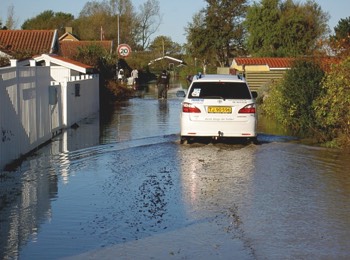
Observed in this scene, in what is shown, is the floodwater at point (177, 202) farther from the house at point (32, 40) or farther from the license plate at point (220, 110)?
the house at point (32, 40)

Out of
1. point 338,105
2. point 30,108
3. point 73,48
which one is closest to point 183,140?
point 338,105

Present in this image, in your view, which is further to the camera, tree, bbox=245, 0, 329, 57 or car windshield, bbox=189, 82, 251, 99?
tree, bbox=245, 0, 329, 57

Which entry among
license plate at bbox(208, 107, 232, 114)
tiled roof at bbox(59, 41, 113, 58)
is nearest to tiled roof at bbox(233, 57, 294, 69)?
tiled roof at bbox(59, 41, 113, 58)

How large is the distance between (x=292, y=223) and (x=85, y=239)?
96.0 inches

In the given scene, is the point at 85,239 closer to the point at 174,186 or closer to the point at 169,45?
the point at 174,186

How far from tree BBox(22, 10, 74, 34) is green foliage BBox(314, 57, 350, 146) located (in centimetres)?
8871

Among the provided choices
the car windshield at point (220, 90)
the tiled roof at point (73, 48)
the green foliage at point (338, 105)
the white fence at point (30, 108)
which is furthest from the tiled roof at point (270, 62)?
the car windshield at point (220, 90)

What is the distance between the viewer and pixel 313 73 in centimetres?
1778

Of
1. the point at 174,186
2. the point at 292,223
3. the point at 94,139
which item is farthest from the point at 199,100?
the point at 292,223

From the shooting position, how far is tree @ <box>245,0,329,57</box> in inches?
2687

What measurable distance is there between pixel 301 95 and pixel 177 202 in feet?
31.3

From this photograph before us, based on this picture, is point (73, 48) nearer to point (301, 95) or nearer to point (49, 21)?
point (301, 95)

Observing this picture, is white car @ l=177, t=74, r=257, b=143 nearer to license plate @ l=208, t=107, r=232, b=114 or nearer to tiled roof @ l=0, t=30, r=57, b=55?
license plate @ l=208, t=107, r=232, b=114

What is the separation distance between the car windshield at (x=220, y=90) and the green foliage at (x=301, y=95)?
2.80 meters
